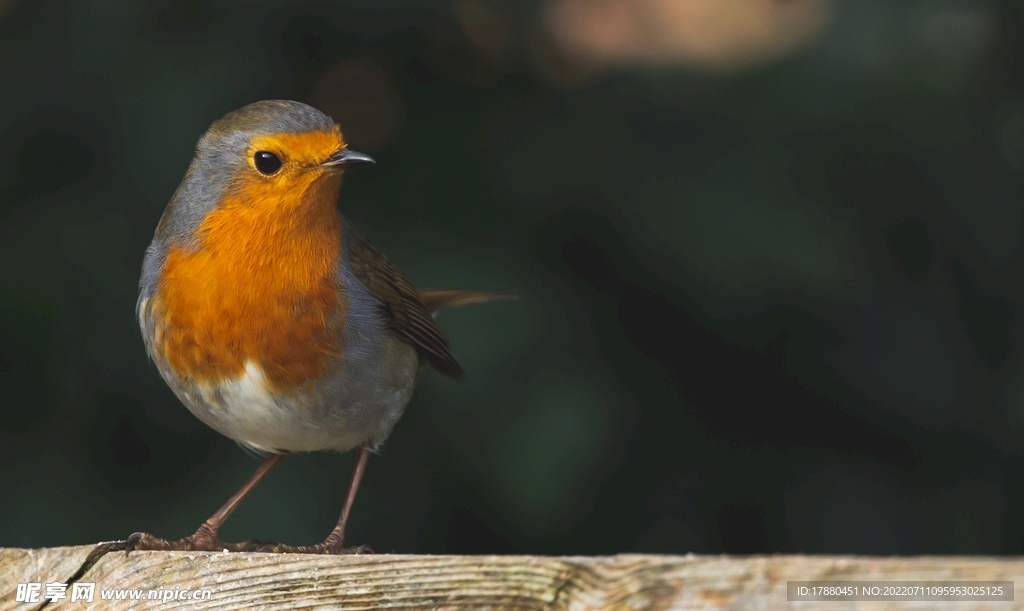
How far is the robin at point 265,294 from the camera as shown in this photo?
91.0 inches

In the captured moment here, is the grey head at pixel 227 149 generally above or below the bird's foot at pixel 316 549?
above

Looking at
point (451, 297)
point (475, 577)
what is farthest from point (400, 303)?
point (475, 577)

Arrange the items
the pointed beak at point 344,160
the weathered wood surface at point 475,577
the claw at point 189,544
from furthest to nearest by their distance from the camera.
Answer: the pointed beak at point 344,160
the claw at point 189,544
the weathered wood surface at point 475,577

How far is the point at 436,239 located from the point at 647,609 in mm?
1928

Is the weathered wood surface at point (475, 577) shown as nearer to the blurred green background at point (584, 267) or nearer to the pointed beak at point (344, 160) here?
the pointed beak at point (344, 160)

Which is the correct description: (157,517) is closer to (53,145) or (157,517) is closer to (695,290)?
(53,145)

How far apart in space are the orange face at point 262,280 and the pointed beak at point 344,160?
1cm

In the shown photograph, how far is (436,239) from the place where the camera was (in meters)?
3.10

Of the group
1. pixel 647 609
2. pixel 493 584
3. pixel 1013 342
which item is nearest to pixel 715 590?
pixel 647 609

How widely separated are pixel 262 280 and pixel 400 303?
58cm

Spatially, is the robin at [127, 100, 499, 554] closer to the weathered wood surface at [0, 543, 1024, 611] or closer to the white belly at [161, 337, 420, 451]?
the white belly at [161, 337, 420, 451]

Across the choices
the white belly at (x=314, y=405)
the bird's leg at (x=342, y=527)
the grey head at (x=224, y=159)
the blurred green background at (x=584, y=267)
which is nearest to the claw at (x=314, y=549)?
the bird's leg at (x=342, y=527)

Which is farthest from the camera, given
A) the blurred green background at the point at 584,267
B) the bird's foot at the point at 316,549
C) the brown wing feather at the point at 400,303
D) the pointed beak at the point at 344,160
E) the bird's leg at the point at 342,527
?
the blurred green background at the point at 584,267

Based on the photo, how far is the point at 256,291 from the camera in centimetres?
229
